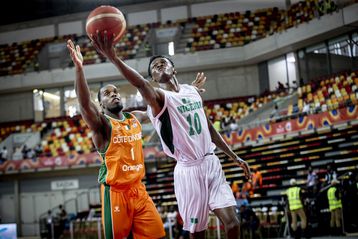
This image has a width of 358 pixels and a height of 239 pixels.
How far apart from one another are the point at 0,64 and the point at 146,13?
31.3 feet

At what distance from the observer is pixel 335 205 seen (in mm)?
13867

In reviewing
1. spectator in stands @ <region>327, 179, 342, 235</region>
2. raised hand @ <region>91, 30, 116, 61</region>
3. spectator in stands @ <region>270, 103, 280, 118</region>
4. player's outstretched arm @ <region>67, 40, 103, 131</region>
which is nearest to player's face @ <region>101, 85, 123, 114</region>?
player's outstretched arm @ <region>67, 40, 103, 131</region>

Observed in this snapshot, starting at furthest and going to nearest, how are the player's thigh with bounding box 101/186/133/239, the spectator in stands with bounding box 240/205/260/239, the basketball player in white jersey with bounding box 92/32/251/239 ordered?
the spectator in stands with bounding box 240/205/260/239 < the player's thigh with bounding box 101/186/133/239 < the basketball player in white jersey with bounding box 92/32/251/239

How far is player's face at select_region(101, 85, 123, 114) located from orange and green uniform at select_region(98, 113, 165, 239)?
136mm

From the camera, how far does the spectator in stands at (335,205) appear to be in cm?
1387

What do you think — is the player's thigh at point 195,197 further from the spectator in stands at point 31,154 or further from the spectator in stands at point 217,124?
the spectator in stands at point 31,154

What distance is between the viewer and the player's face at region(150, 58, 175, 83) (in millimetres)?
5375

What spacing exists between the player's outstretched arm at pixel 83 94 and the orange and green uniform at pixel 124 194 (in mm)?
236

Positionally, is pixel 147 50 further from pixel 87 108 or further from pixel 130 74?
pixel 130 74

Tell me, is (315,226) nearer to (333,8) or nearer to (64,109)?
(333,8)

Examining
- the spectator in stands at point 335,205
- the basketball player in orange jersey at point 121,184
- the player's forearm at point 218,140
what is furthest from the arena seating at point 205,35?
the basketball player in orange jersey at point 121,184

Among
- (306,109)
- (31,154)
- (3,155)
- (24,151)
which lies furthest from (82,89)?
(3,155)

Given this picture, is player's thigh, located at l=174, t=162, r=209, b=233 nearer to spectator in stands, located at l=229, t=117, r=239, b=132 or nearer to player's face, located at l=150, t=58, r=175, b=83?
player's face, located at l=150, t=58, r=175, b=83

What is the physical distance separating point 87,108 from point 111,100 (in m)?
0.55
